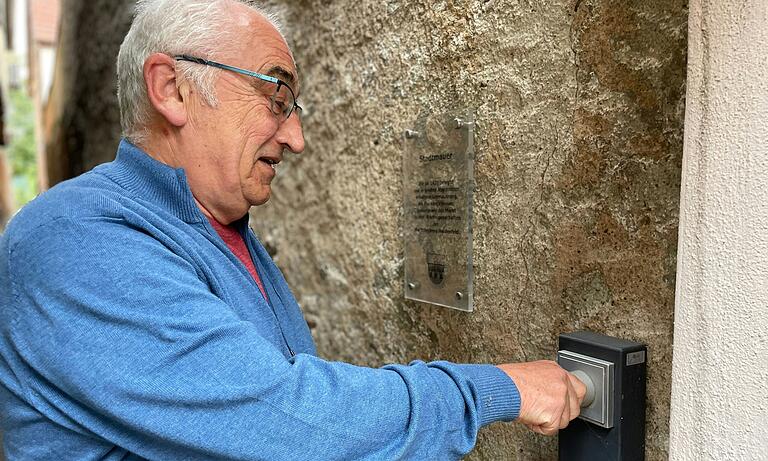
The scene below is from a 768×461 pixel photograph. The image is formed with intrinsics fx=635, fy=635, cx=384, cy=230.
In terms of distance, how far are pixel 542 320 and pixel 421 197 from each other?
0.47 metres

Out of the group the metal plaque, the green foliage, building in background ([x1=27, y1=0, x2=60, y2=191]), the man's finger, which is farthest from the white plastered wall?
the green foliage

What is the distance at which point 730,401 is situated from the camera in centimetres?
97

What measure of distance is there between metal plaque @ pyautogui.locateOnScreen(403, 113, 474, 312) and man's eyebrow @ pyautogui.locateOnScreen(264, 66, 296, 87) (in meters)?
0.41

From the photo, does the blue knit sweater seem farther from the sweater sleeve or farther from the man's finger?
the man's finger

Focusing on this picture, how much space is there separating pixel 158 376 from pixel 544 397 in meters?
0.59

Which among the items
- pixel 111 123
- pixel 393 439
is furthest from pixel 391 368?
pixel 111 123

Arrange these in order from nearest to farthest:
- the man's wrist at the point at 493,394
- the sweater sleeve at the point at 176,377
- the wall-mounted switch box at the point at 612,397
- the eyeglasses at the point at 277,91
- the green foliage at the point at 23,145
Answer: the sweater sleeve at the point at 176,377 < the man's wrist at the point at 493,394 < the wall-mounted switch box at the point at 612,397 < the eyeglasses at the point at 277,91 < the green foliage at the point at 23,145

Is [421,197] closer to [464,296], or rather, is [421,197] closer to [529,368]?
[464,296]

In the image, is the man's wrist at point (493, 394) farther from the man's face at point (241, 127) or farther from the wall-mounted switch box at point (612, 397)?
the man's face at point (241, 127)

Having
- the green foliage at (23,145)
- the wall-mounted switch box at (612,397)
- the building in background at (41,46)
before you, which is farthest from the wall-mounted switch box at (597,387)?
the green foliage at (23,145)

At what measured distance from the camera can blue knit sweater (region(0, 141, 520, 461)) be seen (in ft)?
2.72

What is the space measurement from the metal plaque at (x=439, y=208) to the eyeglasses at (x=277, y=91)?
1.27ft

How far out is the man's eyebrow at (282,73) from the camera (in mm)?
1232

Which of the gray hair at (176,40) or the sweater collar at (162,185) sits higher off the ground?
the gray hair at (176,40)
